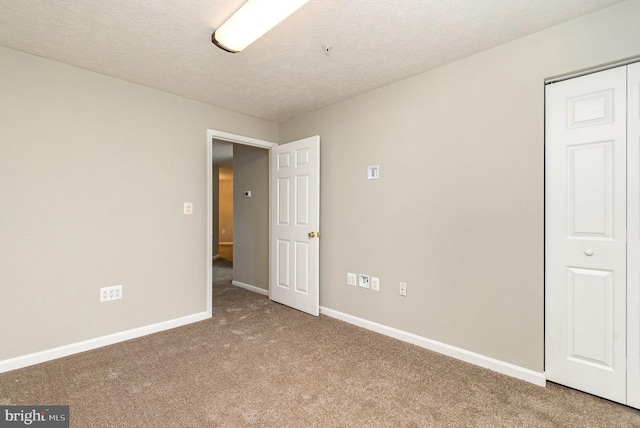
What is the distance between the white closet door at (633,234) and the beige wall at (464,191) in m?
0.25

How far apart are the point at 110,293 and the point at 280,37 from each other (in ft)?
8.67

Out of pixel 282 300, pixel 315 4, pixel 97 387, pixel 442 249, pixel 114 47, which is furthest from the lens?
pixel 282 300

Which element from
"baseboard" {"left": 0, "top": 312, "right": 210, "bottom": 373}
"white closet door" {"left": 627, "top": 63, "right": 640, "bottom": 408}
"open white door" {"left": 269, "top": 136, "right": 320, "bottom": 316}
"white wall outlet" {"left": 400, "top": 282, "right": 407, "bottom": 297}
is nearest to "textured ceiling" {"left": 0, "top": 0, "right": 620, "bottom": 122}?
"white closet door" {"left": 627, "top": 63, "right": 640, "bottom": 408}

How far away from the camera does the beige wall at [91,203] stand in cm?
227

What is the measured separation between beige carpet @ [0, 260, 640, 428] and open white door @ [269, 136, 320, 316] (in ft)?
2.68

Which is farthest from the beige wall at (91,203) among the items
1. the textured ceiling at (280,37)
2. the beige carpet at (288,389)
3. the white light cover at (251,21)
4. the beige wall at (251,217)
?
the white light cover at (251,21)

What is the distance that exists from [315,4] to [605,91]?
74.6 inches

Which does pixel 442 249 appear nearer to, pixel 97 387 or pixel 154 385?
pixel 154 385

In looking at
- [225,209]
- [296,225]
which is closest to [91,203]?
[296,225]

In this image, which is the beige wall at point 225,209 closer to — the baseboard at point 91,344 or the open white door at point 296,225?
the open white door at point 296,225

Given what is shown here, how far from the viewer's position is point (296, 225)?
3.63 meters

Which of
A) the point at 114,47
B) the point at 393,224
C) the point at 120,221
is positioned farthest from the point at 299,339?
the point at 114,47

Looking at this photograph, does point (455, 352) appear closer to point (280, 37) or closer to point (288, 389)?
point (288, 389)

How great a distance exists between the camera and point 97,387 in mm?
2004
